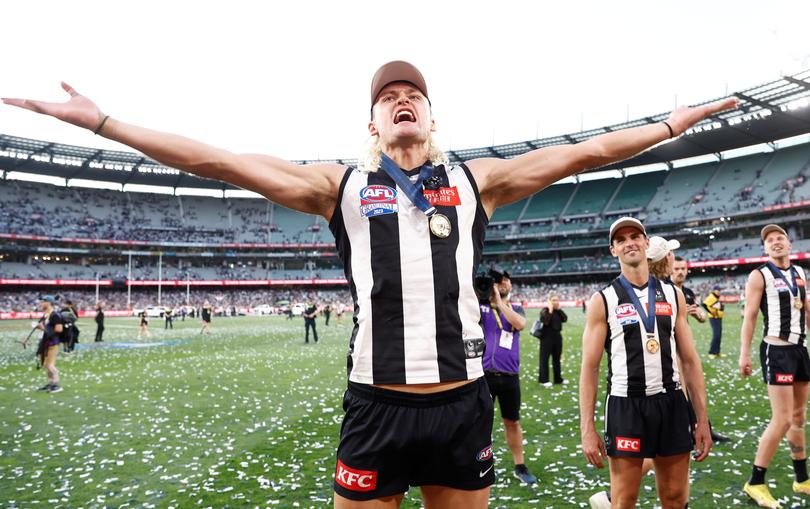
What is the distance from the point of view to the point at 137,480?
231 inches

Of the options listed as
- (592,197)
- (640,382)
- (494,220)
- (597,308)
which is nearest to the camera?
(640,382)

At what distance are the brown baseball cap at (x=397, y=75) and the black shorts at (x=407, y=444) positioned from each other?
147cm

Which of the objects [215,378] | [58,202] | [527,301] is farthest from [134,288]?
[215,378]

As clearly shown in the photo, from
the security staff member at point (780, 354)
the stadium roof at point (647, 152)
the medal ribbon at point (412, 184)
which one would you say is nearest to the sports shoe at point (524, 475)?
the security staff member at point (780, 354)

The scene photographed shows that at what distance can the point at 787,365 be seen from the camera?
5.06m

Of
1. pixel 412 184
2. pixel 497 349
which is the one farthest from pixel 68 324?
pixel 412 184

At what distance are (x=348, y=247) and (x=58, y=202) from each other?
282 feet

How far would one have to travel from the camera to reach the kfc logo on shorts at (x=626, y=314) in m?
3.82

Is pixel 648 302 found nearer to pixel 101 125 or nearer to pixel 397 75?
pixel 397 75

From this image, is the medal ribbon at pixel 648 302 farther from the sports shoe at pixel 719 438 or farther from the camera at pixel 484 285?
the sports shoe at pixel 719 438

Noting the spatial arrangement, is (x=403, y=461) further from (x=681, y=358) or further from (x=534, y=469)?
(x=534, y=469)

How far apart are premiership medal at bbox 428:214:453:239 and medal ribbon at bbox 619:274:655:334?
7.16 ft

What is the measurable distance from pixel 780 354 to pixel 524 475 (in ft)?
9.72

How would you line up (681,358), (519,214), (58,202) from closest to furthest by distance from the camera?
(681,358)
(58,202)
(519,214)
